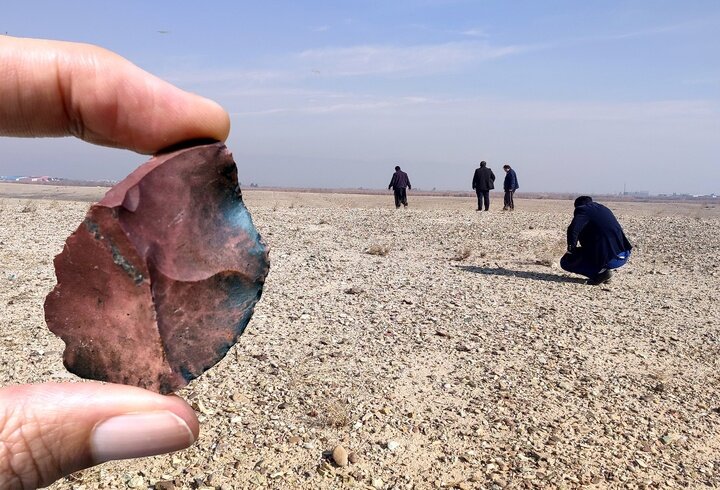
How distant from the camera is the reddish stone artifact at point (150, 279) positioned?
2.26 meters

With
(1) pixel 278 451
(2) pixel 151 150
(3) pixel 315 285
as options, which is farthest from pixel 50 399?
(3) pixel 315 285

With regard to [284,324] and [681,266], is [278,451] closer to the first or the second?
[284,324]

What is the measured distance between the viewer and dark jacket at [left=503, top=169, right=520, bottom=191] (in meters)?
22.2

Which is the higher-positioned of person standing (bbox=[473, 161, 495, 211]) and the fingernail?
person standing (bbox=[473, 161, 495, 211])

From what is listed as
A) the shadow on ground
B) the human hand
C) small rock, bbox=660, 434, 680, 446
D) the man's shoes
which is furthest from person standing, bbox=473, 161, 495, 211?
the human hand

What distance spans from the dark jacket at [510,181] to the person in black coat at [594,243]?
40.3 feet

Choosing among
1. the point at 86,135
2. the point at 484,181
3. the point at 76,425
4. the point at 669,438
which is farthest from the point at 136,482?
Answer: the point at 484,181

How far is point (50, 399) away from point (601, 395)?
4.55 m

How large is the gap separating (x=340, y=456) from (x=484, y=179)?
19049mm

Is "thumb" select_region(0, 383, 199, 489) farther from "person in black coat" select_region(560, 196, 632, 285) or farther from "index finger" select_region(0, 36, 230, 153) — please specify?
"person in black coat" select_region(560, 196, 632, 285)

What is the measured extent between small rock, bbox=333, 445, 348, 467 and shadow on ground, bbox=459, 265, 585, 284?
673cm

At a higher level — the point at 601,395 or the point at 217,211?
the point at 217,211

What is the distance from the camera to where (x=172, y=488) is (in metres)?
3.68

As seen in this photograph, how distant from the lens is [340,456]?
4094mm
